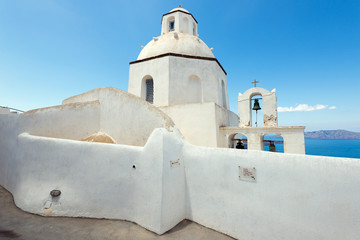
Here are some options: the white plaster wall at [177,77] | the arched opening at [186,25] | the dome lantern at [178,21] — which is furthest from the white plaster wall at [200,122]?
the arched opening at [186,25]

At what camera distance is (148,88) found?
12.2 metres

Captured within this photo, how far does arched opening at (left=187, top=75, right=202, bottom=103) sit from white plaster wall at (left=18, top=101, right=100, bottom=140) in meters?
6.22

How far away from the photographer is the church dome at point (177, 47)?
475 inches

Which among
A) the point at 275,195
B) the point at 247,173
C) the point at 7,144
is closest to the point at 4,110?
the point at 7,144

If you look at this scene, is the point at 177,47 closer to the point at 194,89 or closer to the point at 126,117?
the point at 194,89

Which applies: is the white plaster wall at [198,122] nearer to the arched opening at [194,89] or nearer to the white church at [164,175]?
the white church at [164,175]

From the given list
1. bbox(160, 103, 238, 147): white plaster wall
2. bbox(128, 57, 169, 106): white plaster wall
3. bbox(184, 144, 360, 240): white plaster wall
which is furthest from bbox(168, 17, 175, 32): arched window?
bbox(184, 144, 360, 240): white plaster wall

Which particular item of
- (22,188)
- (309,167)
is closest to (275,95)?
(309,167)

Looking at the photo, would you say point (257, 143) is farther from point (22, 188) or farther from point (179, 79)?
point (22, 188)

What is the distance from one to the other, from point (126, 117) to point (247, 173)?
587cm

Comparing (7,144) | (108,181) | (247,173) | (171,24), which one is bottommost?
(108,181)

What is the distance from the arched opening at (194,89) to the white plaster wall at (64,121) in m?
6.22

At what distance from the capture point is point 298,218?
10.2 feet

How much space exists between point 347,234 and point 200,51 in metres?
12.3
